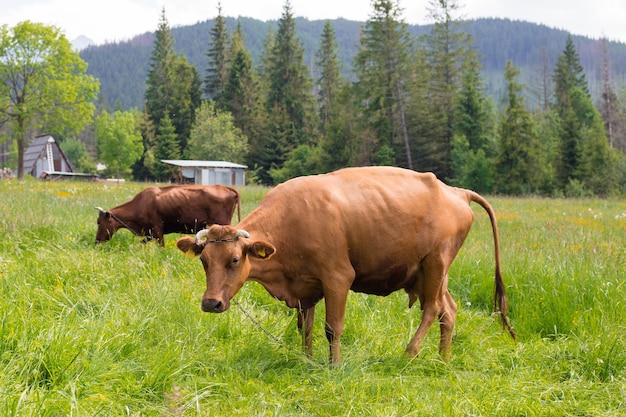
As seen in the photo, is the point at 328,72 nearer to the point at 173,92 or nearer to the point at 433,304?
the point at 173,92

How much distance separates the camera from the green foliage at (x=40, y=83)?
43812mm

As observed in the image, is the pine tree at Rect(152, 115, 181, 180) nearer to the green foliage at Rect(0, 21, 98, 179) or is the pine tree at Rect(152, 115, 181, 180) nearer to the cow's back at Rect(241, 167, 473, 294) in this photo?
the green foliage at Rect(0, 21, 98, 179)

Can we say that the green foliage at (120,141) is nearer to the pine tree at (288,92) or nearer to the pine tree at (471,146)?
the pine tree at (288,92)

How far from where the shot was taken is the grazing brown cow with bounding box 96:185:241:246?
10.6 m

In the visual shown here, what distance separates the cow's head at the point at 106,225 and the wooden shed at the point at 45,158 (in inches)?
2832

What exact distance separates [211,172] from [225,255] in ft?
152

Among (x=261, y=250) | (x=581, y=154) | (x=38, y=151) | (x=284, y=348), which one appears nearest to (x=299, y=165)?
(x=581, y=154)

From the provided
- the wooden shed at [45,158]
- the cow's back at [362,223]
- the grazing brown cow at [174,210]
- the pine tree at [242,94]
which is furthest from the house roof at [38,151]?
the cow's back at [362,223]

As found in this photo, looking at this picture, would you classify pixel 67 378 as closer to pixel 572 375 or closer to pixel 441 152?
pixel 572 375

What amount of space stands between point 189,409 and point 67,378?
0.82m

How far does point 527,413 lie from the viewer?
3.80 metres

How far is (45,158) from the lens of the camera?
7731cm

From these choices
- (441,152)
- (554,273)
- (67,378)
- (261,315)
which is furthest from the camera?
(441,152)

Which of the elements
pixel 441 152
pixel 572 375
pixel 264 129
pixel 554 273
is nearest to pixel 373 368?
pixel 572 375
